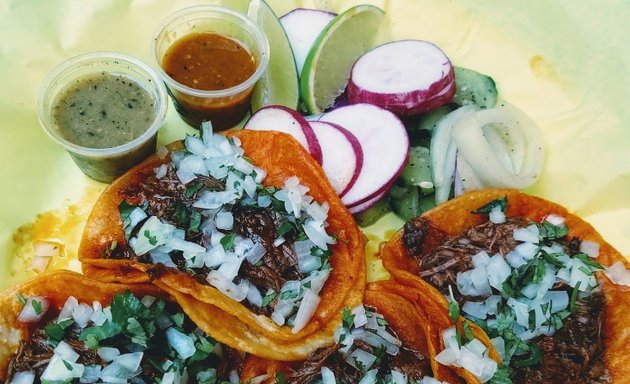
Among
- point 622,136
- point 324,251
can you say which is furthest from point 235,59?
point 622,136

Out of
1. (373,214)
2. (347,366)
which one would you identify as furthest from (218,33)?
(347,366)

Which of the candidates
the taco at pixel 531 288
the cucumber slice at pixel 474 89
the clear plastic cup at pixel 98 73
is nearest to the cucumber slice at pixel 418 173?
the taco at pixel 531 288

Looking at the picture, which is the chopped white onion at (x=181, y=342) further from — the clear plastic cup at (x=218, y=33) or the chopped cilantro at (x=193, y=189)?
the clear plastic cup at (x=218, y=33)

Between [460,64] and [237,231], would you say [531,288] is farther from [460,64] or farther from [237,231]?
[460,64]

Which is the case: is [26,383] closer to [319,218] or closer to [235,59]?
[319,218]

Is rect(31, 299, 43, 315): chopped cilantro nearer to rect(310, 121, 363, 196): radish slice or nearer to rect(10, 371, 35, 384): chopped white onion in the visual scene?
rect(10, 371, 35, 384): chopped white onion

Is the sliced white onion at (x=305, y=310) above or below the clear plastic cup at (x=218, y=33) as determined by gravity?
below

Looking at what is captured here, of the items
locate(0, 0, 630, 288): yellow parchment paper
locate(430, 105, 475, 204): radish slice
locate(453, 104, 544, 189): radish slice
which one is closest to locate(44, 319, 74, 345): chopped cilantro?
locate(0, 0, 630, 288): yellow parchment paper
